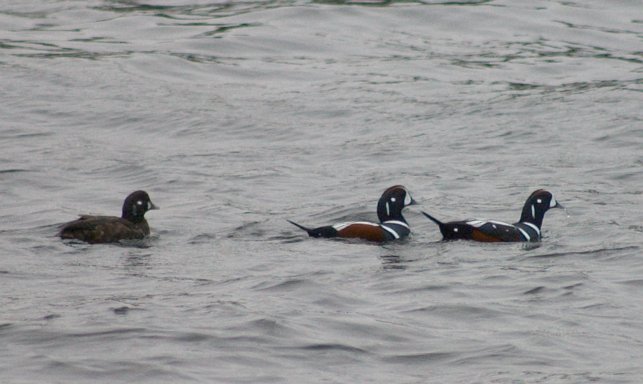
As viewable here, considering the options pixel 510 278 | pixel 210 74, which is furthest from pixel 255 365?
pixel 210 74

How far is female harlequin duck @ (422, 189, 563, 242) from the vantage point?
14.1m

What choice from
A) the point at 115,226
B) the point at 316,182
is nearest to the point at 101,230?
the point at 115,226

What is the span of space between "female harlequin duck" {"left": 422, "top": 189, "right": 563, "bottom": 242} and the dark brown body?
292cm

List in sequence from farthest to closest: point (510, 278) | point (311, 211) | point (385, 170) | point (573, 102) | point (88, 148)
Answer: point (573, 102) < point (88, 148) < point (385, 170) < point (311, 211) < point (510, 278)

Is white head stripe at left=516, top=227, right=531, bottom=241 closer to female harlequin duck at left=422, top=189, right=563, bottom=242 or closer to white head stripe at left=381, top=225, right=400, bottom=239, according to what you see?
female harlequin duck at left=422, top=189, right=563, bottom=242

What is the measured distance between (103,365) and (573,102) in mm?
13226

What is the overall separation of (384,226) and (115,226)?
104 inches

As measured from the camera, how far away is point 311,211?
15.8 meters

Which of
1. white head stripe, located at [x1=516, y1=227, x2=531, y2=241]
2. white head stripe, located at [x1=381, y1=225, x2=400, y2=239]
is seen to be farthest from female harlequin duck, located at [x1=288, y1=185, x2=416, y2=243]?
white head stripe, located at [x1=516, y1=227, x2=531, y2=241]

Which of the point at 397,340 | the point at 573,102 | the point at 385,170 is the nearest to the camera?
the point at 397,340

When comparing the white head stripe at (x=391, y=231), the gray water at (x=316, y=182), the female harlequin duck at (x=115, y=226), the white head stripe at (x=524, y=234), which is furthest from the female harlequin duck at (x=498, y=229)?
the female harlequin duck at (x=115, y=226)

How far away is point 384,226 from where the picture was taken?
14.7 meters

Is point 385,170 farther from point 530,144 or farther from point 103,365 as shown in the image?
point 103,365

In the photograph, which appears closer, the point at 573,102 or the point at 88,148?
the point at 88,148
